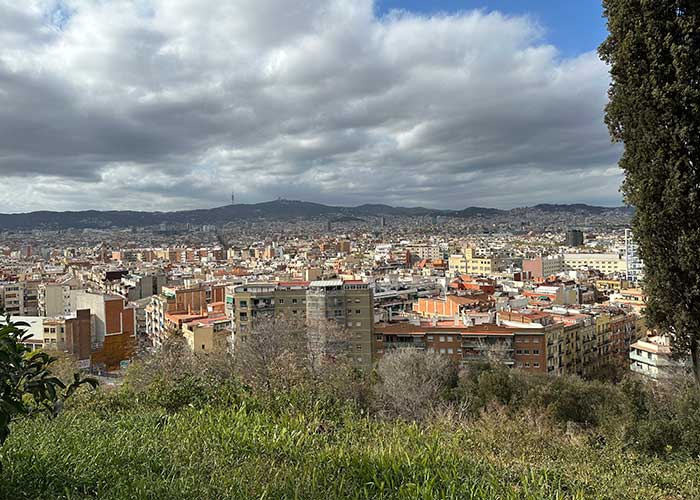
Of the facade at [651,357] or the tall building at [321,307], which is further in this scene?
the tall building at [321,307]

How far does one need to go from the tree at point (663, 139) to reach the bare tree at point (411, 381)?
774 cm

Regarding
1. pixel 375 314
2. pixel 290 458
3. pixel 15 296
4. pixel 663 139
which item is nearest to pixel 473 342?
pixel 375 314

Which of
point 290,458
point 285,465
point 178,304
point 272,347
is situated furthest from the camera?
point 178,304

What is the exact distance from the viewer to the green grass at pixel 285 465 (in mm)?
2828

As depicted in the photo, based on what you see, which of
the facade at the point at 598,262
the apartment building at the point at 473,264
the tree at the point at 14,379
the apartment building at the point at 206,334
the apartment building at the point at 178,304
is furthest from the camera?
the facade at the point at 598,262

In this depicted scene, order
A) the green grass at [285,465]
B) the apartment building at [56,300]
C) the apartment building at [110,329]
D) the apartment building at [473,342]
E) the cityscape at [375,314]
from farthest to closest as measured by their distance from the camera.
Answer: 1. the apartment building at [56,300]
2. the apartment building at [110,329]
3. the cityscape at [375,314]
4. the apartment building at [473,342]
5. the green grass at [285,465]

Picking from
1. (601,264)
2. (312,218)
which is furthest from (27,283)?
(312,218)

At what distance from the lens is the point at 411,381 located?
1565 cm

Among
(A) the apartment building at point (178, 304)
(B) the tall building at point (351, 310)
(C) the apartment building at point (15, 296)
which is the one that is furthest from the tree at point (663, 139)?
(C) the apartment building at point (15, 296)

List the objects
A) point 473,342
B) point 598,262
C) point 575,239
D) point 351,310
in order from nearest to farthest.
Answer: point 351,310 < point 473,342 < point 598,262 < point 575,239

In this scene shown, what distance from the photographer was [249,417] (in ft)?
15.1

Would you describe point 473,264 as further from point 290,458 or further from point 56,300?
point 290,458

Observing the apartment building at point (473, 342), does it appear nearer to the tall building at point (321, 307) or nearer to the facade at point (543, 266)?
the tall building at point (321, 307)

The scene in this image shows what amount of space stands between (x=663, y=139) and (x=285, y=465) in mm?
4753
